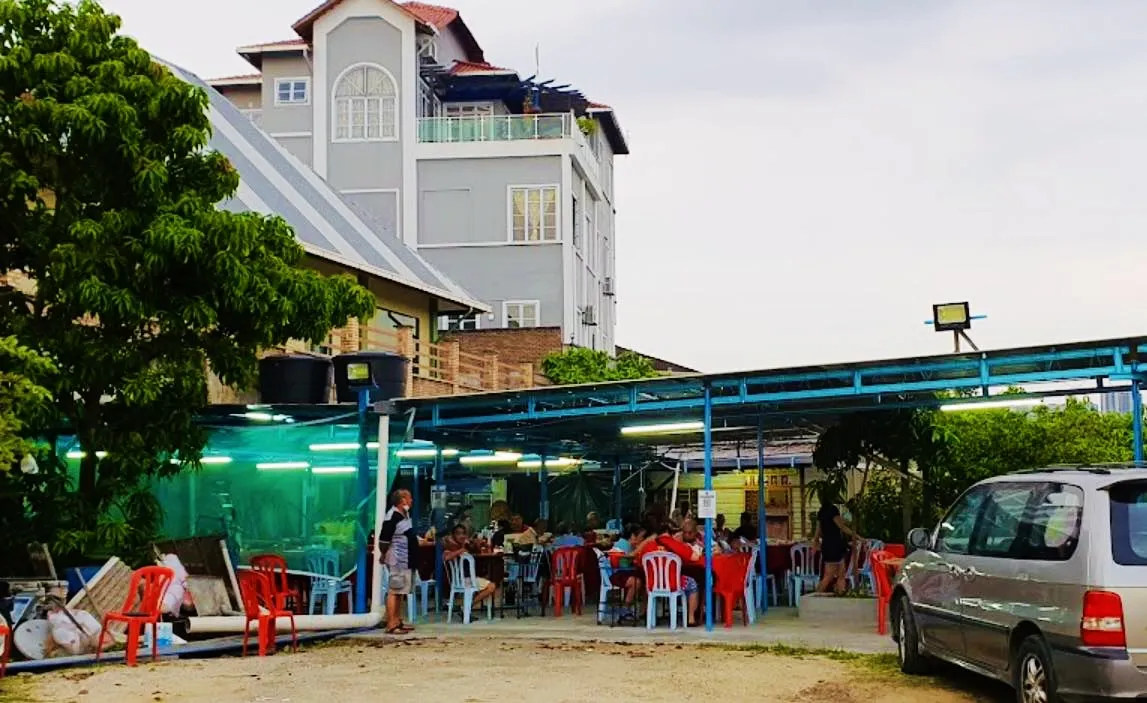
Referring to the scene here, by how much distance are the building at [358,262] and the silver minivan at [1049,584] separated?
1418cm

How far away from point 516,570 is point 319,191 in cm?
1351

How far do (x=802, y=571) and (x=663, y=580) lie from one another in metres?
4.63

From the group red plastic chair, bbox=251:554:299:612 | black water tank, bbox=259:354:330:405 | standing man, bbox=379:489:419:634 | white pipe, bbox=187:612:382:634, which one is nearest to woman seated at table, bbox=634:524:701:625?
standing man, bbox=379:489:419:634

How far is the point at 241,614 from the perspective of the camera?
15219 millimetres

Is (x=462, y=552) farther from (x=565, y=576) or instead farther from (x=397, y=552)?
(x=565, y=576)

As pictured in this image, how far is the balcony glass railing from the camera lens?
38312 millimetres

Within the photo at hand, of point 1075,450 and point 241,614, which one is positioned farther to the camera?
point 1075,450

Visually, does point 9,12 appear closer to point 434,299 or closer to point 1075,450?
point 434,299

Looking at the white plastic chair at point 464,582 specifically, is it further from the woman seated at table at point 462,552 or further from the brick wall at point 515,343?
the brick wall at point 515,343

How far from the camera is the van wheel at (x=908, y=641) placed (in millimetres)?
10812

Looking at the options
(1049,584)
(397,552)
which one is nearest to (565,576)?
(397,552)

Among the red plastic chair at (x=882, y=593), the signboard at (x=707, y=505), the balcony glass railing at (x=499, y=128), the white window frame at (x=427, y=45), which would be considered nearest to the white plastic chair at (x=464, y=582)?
the signboard at (x=707, y=505)

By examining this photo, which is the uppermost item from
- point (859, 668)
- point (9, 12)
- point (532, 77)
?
point (532, 77)

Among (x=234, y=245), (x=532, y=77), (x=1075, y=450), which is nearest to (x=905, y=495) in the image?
(x=1075, y=450)
